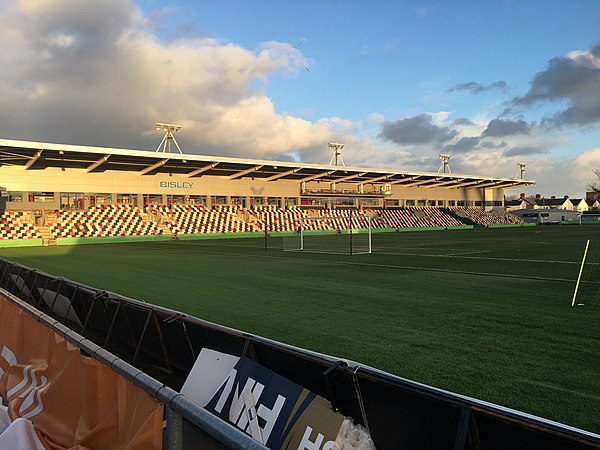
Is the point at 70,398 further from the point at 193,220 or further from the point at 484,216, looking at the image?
the point at 484,216

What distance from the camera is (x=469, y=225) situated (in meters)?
67.5

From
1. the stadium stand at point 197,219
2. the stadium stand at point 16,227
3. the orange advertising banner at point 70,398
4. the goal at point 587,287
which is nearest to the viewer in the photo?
the orange advertising banner at point 70,398

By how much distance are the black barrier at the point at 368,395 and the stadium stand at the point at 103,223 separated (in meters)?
37.6

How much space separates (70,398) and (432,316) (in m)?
5.99

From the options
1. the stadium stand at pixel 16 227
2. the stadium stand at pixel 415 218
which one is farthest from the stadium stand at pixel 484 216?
the stadium stand at pixel 16 227

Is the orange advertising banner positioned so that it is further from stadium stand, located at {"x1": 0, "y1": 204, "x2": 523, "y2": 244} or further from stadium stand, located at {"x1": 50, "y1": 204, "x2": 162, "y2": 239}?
stadium stand, located at {"x1": 50, "y1": 204, "x2": 162, "y2": 239}

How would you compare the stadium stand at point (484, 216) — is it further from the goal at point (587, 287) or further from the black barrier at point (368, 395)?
the black barrier at point (368, 395)

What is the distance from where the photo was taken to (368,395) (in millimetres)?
2826

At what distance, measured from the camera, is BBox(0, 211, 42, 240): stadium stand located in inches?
1428

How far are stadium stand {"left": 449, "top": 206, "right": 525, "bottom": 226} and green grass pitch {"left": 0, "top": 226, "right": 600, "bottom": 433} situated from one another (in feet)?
182

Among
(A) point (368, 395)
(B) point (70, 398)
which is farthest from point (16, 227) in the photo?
(A) point (368, 395)

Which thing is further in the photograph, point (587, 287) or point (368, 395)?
point (587, 287)

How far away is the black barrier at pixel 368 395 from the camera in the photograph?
84.3 inches

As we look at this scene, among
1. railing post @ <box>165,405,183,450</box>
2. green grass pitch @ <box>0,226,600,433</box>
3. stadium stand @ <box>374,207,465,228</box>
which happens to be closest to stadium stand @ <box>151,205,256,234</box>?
stadium stand @ <box>374,207,465,228</box>
